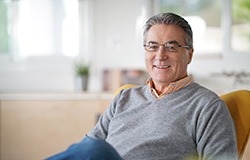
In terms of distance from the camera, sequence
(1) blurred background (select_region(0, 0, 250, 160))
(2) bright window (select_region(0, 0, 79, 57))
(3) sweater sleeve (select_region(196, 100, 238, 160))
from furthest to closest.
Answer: (2) bright window (select_region(0, 0, 79, 57)), (1) blurred background (select_region(0, 0, 250, 160)), (3) sweater sleeve (select_region(196, 100, 238, 160))

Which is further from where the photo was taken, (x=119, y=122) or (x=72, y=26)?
(x=72, y=26)

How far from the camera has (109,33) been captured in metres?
3.76

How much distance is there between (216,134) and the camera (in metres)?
Result: 1.54

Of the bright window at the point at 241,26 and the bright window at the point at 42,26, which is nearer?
the bright window at the point at 241,26

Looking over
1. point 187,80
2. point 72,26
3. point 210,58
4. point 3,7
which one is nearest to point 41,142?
point 72,26

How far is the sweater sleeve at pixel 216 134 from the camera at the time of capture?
4.99 feet

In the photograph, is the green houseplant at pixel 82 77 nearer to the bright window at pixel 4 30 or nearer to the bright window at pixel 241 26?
the bright window at pixel 4 30

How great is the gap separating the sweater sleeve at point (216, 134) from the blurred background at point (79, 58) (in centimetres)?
169

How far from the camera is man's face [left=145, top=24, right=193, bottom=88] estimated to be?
182cm

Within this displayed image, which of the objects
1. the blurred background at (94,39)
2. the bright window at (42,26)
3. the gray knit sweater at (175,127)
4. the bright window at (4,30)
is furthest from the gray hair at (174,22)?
the bright window at (4,30)

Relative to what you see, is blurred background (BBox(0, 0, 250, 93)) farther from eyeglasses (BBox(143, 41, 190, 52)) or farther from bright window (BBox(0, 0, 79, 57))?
eyeglasses (BBox(143, 41, 190, 52))

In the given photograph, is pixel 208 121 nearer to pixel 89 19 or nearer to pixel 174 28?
pixel 174 28

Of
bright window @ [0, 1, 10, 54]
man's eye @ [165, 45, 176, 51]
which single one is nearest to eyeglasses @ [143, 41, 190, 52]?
man's eye @ [165, 45, 176, 51]

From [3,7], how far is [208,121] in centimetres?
284
